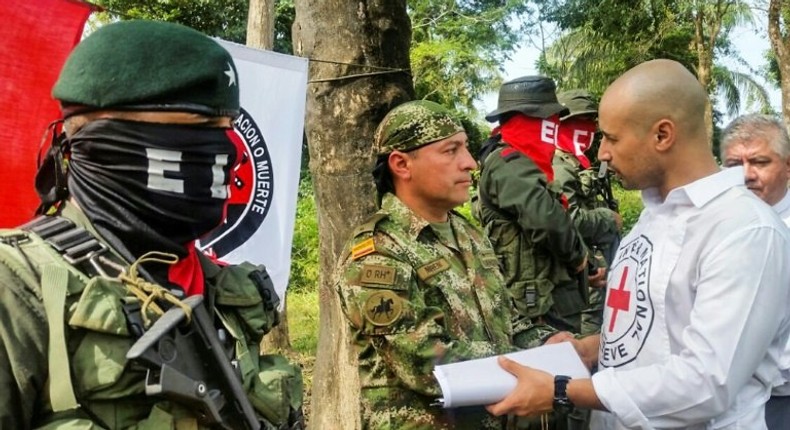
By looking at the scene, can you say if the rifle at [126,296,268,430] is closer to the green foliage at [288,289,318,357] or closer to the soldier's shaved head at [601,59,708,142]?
the soldier's shaved head at [601,59,708,142]

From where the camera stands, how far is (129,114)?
1443 millimetres

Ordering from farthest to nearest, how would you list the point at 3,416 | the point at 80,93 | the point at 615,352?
the point at 615,352
the point at 80,93
the point at 3,416

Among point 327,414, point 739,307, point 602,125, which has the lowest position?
point 327,414

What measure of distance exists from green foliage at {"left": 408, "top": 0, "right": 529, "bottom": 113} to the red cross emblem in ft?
61.4

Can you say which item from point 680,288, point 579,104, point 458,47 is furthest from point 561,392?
point 458,47

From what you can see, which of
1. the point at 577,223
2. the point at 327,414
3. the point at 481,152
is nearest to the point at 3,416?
the point at 327,414

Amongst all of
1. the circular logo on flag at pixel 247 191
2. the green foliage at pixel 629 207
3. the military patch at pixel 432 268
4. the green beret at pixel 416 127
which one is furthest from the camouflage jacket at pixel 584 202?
the green foliage at pixel 629 207

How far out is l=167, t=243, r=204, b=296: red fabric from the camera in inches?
63.7

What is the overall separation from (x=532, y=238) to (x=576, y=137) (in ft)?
4.43

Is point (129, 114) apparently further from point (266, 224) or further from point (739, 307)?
point (266, 224)

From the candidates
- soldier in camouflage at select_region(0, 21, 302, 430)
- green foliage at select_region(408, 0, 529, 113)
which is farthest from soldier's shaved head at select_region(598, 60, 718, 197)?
green foliage at select_region(408, 0, 529, 113)

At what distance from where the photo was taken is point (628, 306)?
7.04ft

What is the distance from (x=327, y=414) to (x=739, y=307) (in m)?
2.62

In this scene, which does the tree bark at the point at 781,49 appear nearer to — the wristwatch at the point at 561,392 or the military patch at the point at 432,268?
the military patch at the point at 432,268
